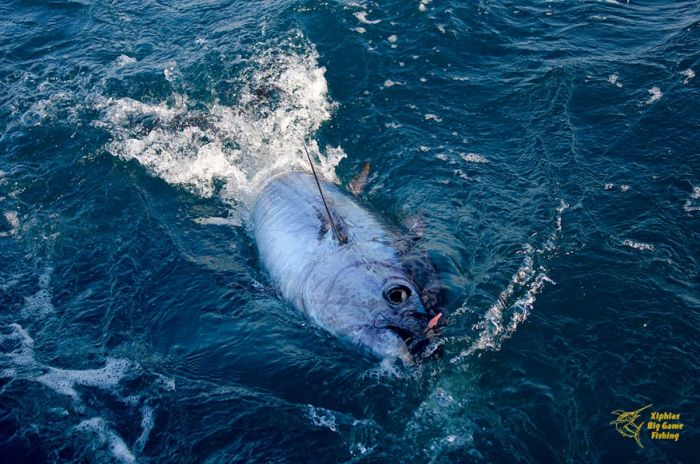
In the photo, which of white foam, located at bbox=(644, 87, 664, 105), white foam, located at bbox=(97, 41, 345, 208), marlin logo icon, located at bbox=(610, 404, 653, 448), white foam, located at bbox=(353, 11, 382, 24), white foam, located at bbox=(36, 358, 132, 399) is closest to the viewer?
marlin logo icon, located at bbox=(610, 404, 653, 448)

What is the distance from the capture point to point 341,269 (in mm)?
5555

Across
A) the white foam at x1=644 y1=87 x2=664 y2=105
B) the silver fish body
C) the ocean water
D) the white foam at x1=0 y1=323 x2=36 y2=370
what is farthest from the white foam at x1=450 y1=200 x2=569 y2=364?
the white foam at x1=0 y1=323 x2=36 y2=370

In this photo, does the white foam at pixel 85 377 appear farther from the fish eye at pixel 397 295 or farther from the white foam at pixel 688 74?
the white foam at pixel 688 74

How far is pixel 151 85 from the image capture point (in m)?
9.41

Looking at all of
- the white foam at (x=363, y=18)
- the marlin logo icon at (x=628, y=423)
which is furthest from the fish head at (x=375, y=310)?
the white foam at (x=363, y=18)

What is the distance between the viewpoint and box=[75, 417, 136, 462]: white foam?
477 cm

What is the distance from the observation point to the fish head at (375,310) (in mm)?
4887

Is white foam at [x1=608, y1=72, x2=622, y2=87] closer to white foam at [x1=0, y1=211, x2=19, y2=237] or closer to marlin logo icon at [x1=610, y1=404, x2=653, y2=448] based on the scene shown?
marlin logo icon at [x1=610, y1=404, x2=653, y2=448]

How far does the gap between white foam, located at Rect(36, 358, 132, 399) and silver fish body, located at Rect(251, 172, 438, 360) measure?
1.77 m

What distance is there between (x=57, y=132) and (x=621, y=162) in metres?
8.08

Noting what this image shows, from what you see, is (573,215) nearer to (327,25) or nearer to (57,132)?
(327,25)

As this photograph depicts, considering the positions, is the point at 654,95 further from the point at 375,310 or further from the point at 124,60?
the point at 124,60

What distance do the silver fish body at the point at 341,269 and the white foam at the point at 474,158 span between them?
1.73 meters

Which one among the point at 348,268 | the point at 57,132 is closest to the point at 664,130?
the point at 348,268
